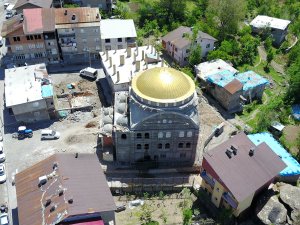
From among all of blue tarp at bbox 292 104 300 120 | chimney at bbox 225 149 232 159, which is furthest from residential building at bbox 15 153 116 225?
blue tarp at bbox 292 104 300 120

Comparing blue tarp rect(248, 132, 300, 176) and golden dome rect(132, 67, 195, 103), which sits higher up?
golden dome rect(132, 67, 195, 103)

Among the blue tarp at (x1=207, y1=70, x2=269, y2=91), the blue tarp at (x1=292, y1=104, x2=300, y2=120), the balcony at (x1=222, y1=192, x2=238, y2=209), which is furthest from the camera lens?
the blue tarp at (x1=207, y1=70, x2=269, y2=91)

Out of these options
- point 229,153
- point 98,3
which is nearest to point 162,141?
point 229,153

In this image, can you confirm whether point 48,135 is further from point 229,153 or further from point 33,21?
point 229,153

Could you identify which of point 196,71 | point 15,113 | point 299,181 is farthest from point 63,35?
point 299,181

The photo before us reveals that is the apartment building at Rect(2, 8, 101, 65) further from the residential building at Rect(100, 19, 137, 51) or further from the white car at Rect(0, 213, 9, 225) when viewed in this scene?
the white car at Rect(0, 213, 9, 225)

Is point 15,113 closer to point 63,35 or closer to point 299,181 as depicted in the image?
point 63,35

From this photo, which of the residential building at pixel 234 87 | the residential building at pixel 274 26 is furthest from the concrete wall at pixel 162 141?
the residential building at pixel 274 26

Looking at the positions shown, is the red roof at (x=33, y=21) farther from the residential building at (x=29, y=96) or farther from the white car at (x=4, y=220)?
the white car at (x=4, y=220)
